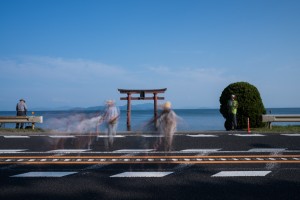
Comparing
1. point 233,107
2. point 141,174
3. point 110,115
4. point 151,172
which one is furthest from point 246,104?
point 141,174

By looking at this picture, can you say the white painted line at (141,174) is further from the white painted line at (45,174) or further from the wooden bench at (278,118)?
the wooden bench at (278,118)

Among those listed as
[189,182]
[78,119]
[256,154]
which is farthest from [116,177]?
[256,154]

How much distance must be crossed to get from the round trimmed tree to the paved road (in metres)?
8.98

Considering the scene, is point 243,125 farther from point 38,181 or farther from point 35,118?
point 38,181

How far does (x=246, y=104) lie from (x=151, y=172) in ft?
50.6

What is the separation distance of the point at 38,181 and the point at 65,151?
16.0 feet

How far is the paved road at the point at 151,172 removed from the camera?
710 centimetres

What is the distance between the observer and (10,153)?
12.5m

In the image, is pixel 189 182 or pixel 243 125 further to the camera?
pixel 243 125

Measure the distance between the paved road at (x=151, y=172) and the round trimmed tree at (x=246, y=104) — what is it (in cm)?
898

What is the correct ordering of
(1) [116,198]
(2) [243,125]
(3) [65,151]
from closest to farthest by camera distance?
(1) [116,198] < (3) [65,151] < (2) [243,125]

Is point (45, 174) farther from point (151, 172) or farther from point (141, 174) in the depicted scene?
point (151, 172)

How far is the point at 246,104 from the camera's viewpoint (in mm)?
23219

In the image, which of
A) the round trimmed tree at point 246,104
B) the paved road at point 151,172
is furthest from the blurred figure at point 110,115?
the round trimmed tree at point 246,104
